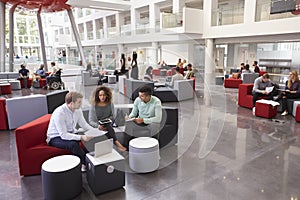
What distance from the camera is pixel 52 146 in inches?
116

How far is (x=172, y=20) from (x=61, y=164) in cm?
1351

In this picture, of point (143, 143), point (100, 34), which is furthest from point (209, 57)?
point (143, 143)

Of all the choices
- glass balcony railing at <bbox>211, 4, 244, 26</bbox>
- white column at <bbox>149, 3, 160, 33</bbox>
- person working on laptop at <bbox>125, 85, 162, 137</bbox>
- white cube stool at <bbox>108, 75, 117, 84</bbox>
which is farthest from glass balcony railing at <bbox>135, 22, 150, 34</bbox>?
person working on laptop at <bbox>125, 85, 162, 137</bbox>

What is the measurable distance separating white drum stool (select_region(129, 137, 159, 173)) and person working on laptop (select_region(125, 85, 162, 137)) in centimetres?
35

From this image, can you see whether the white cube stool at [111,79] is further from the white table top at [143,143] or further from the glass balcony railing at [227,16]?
the white table top at [143,143]

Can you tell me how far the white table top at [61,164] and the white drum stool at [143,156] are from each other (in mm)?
753

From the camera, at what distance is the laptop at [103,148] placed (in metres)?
2.66

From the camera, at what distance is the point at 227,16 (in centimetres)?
1335

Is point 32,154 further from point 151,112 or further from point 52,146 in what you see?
point 151,112

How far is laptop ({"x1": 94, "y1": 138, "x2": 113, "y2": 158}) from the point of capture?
2.66 metres

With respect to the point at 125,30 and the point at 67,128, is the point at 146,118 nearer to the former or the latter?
the point at 67,128

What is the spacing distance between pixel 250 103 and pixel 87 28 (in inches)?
951

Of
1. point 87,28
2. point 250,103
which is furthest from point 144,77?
point 87,28

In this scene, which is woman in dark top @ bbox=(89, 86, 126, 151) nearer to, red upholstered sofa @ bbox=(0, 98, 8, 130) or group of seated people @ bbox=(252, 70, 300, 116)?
red upholstered sofa @ bbox=(0, 98, 8, 130)
